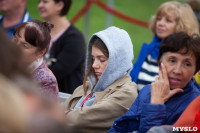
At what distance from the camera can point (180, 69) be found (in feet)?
8.12

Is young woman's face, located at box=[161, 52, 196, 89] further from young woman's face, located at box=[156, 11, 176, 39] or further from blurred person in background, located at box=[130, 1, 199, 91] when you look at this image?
young woman's face, located at box=[156, 11, 176, 39]

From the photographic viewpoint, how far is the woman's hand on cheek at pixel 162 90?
7.73 feet

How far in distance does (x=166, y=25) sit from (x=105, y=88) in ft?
5.91

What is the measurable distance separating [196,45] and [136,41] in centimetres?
782

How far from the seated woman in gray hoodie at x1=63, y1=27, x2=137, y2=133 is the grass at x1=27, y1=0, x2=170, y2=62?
6.38 m

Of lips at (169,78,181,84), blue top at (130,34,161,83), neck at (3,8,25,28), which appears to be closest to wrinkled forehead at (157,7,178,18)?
blue top at (130,34,161,83)

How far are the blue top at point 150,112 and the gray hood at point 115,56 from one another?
1.18 ft

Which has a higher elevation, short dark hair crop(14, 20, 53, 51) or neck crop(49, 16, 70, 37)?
short dark hair crop(14, 20, 53, 51)

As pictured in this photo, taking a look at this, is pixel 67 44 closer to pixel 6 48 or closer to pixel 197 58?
pixel 197 58

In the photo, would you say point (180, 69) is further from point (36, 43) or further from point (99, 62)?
point (36, 43)

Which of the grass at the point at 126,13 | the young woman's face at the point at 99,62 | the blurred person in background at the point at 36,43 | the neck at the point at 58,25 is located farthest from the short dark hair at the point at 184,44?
the grass at the point at 126,13

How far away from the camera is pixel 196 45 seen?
2486mm

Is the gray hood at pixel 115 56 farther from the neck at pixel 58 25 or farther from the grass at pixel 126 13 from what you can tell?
the grass at pixel 126 13

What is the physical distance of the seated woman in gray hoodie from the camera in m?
2.62
